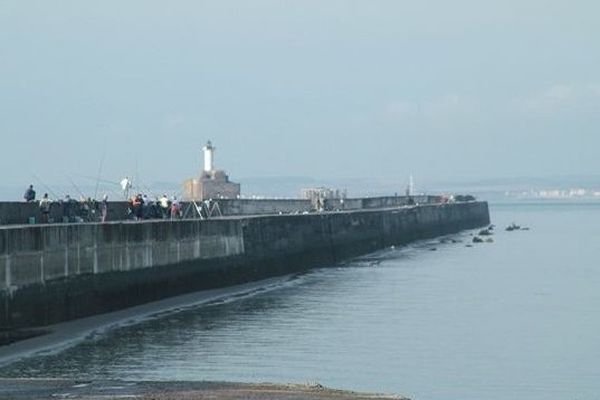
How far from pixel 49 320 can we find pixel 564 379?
983 cm

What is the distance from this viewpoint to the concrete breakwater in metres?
26.9

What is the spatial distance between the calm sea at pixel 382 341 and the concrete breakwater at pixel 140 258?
3.96ft

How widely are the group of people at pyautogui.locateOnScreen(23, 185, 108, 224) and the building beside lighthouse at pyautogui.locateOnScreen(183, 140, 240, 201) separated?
2055 cm

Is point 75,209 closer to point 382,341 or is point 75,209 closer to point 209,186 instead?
point 382,341

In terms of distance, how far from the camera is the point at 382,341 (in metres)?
27.9

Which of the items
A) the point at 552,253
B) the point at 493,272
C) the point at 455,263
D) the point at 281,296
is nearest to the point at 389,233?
the point at 552,253

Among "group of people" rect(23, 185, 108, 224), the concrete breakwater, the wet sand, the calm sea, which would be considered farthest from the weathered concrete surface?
the wet sand

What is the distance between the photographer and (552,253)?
65875 millimetres

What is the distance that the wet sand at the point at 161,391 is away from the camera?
17.3m

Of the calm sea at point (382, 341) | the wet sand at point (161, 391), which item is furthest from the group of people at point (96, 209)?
the wet sand at point (161, 391)

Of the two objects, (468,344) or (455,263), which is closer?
(468,344)

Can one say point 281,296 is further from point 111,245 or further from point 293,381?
point 293,381

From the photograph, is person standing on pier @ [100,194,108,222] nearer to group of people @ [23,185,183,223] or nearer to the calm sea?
group of people @ [23,185,183,223]

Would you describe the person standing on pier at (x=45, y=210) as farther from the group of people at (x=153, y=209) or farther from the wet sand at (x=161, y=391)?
the wet sand at (x=161, y=391)
